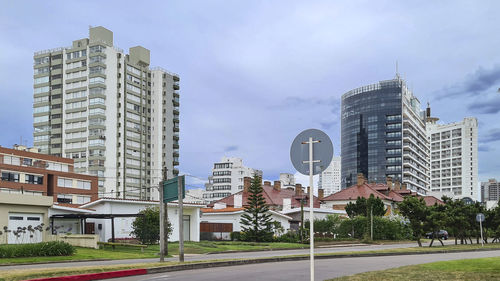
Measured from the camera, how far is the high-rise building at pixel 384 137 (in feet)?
542

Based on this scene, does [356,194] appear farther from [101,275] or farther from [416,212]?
[101,275]

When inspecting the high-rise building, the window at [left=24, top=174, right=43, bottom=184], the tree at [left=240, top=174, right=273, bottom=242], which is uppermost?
the high-rise building

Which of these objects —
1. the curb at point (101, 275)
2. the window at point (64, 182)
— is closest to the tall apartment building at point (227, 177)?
the window at point (64, 182)

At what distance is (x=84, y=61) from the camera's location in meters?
114

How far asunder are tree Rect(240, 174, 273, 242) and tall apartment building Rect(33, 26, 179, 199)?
54.7 m

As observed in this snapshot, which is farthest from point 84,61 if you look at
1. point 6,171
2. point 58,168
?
point 6,171

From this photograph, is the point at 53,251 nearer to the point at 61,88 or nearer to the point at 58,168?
the point at 58,168

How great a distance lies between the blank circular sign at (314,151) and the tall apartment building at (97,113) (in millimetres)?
100456

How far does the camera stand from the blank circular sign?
10.5 m

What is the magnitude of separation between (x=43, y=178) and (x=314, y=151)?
77701 millimetres

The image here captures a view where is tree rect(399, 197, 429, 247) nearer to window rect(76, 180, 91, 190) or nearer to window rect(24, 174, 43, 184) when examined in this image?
window rect(24, 174, 43, 184)

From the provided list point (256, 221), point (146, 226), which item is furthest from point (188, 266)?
point (256, 221)

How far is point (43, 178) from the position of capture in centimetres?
8131

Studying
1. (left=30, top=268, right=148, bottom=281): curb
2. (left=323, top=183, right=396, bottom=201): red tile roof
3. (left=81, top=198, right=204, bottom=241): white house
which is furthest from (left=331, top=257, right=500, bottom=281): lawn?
(left=323, top=183, right=396, bottom=201): red tile roof
